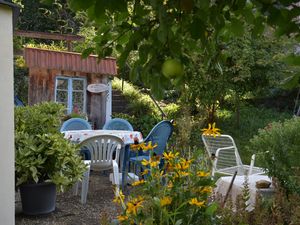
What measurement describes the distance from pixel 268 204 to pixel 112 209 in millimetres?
2681

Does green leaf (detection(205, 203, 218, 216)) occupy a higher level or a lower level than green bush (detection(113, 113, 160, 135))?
higher

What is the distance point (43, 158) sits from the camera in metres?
5.15

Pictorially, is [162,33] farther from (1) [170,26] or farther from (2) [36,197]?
(2) [36,197]

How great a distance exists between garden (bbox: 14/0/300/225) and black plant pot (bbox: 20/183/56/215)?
20mm

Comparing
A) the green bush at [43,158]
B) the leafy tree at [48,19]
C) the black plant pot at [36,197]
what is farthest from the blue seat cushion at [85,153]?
the leafy tree at [48,19]

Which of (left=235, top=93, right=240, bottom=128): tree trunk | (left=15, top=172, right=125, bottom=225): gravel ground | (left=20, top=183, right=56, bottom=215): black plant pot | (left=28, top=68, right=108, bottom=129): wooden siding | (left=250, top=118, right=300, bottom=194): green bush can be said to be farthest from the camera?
(left=235, top=93, right=240, bottom=128): tree trunk

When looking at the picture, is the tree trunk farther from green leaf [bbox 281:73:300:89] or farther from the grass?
green leaf [bbox 281:73:300:89]

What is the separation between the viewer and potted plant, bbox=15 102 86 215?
16.5 feet

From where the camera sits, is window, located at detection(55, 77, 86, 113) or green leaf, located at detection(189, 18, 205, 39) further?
window, located at detection(55, 77, 86, 113)

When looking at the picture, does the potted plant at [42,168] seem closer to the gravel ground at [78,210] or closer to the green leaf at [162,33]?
the gravel ground at [78,210]

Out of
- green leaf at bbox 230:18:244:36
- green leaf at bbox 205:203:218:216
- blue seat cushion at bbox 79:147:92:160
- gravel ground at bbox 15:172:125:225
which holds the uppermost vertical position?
green leaf at bbox 230:18:244:36

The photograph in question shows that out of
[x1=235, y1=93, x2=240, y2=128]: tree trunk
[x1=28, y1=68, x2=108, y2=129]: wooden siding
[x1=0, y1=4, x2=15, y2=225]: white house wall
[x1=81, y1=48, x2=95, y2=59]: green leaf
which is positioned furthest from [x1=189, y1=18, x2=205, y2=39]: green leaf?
[x1=235, y1=93, x2=240, y2=128]: tree trunk

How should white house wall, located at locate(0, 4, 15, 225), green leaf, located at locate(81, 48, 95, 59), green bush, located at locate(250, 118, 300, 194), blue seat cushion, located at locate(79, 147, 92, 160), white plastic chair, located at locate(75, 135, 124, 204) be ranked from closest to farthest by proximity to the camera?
green leaf, located at locate(81, 48, 95, 59)
white house wall, located at locate(0, 4, 15, 225)
green bush, located at locate(250, 118, 300, 194)
white plastic chair, located at locate(75, 135, 124, 204)
blue seat cushion, located at locate(79, 147, 92, 160)

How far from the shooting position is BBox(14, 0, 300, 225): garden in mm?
1142
